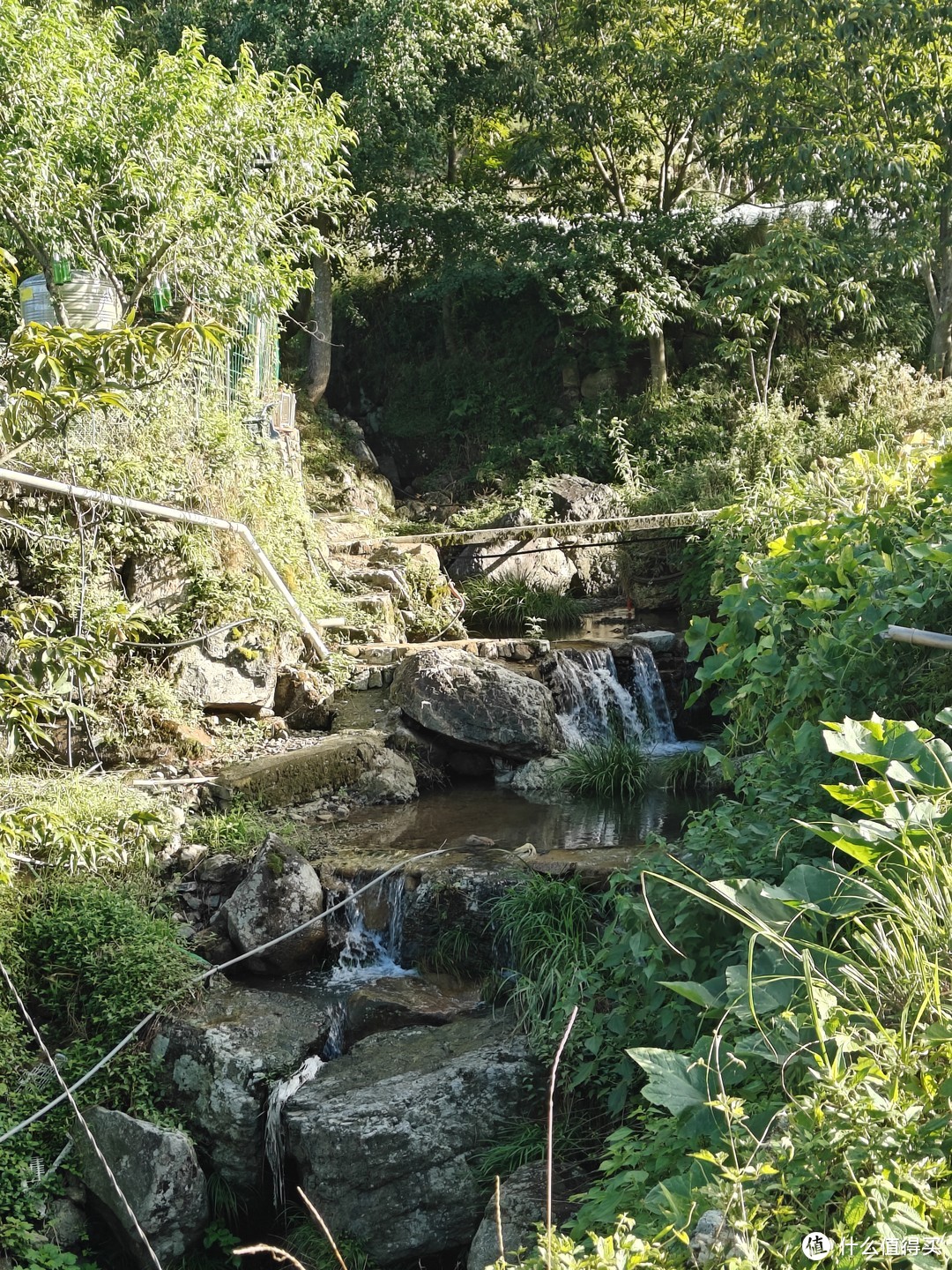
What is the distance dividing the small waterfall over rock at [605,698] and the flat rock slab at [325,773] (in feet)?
5.57

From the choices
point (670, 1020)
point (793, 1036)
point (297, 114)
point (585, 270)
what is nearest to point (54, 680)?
point (670, 1020)

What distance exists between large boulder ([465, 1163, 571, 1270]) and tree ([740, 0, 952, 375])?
37.4 feet

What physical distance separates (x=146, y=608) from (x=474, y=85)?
35.8 feet

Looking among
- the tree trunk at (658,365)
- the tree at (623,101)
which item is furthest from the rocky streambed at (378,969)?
the tree at (623,101)

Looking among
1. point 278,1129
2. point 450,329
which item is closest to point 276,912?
point 278,1129

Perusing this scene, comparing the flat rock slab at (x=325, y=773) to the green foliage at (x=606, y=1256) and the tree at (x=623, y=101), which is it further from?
the tree at (x=623, y=101)

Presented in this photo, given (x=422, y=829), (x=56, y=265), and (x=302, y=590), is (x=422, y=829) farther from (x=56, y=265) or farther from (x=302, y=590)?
(x=56, y=265)

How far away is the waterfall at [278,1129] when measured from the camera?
455 centimetres

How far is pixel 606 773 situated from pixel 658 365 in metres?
9.88

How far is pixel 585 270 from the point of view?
1538cm

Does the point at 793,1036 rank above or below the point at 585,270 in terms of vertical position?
below

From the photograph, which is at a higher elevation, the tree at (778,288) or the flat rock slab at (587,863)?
the tree at (778,288)

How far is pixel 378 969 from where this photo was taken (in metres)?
5.88

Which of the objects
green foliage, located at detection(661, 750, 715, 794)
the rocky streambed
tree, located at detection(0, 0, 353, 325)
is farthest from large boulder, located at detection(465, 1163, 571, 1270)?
tree, located at detection(0, 0, 353, 325)
